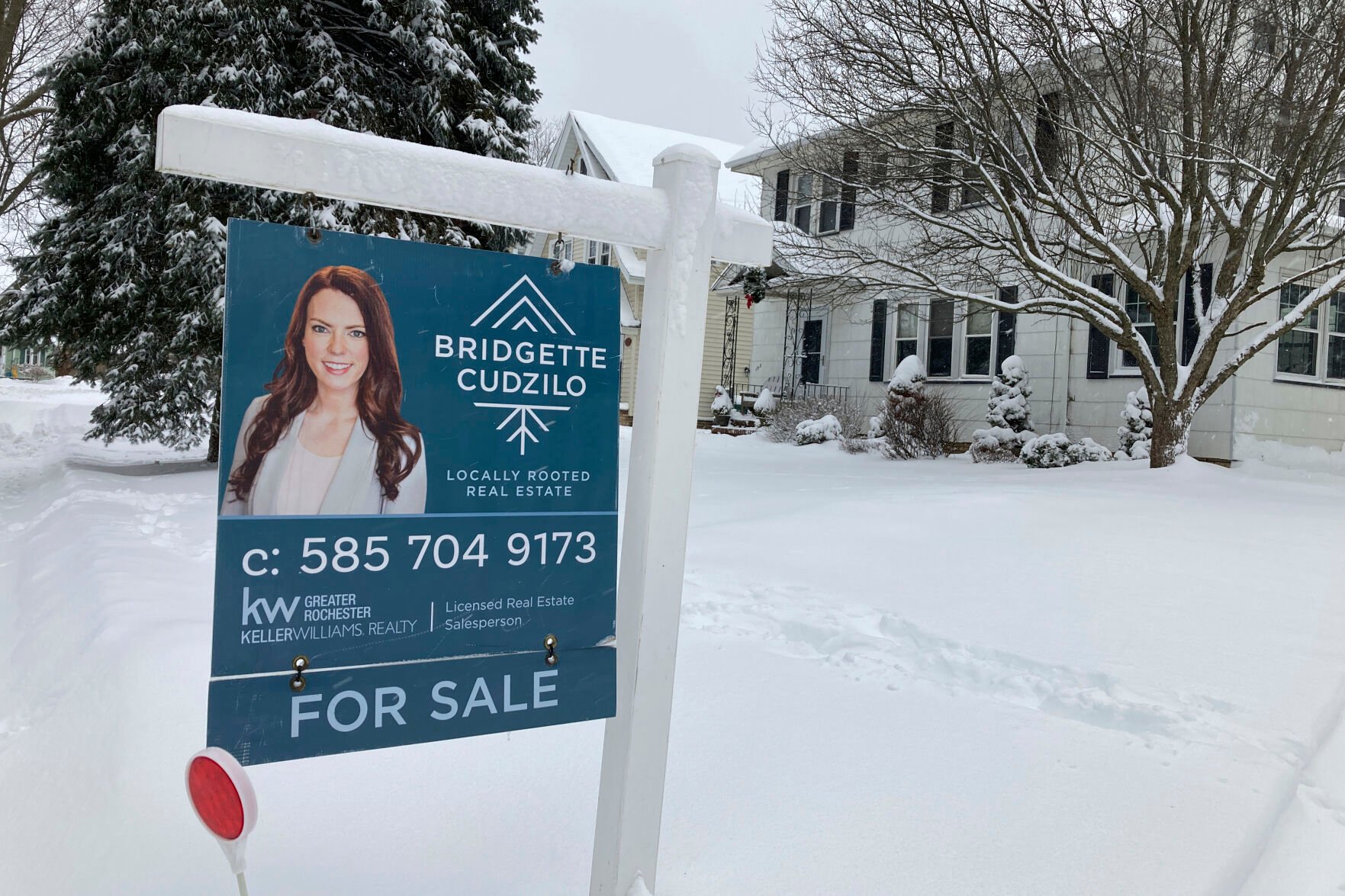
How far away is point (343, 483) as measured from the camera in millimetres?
2041

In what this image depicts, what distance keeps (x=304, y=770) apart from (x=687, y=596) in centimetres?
273

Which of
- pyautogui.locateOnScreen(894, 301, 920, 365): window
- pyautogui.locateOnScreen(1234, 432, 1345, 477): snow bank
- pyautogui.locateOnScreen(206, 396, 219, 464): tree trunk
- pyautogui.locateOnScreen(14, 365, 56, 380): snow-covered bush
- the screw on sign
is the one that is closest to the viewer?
the screw on sign

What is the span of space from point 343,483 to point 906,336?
16414 mm

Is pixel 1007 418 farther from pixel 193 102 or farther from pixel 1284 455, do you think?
pixel 193 102

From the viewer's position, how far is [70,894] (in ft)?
8.39

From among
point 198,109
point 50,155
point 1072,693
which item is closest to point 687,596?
point 1072,693

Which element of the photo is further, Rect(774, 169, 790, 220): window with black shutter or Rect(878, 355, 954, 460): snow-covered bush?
Rect(774, 169, 790, 220): window with black shutter

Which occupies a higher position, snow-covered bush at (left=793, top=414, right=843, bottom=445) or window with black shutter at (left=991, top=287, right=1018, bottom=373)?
window with black shutter at (left=991, top=287, right=1018, bottom=373)

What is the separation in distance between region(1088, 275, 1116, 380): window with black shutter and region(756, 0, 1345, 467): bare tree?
261 centimetres

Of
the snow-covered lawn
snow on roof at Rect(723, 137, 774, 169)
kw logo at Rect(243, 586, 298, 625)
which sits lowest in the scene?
the snow-covered lawn

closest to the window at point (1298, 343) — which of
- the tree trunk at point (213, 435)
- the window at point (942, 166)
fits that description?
the window at point (942, 166)

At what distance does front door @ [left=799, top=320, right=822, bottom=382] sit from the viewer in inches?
773

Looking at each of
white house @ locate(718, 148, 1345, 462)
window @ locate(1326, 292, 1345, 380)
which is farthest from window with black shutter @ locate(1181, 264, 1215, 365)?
window @ locate(1326, 292, 1345, 380)

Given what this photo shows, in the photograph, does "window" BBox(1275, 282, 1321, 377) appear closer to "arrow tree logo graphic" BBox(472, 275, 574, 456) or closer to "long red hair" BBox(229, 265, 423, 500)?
"arrow tree logo graphic" BBox(472, 275, 574, 456)
